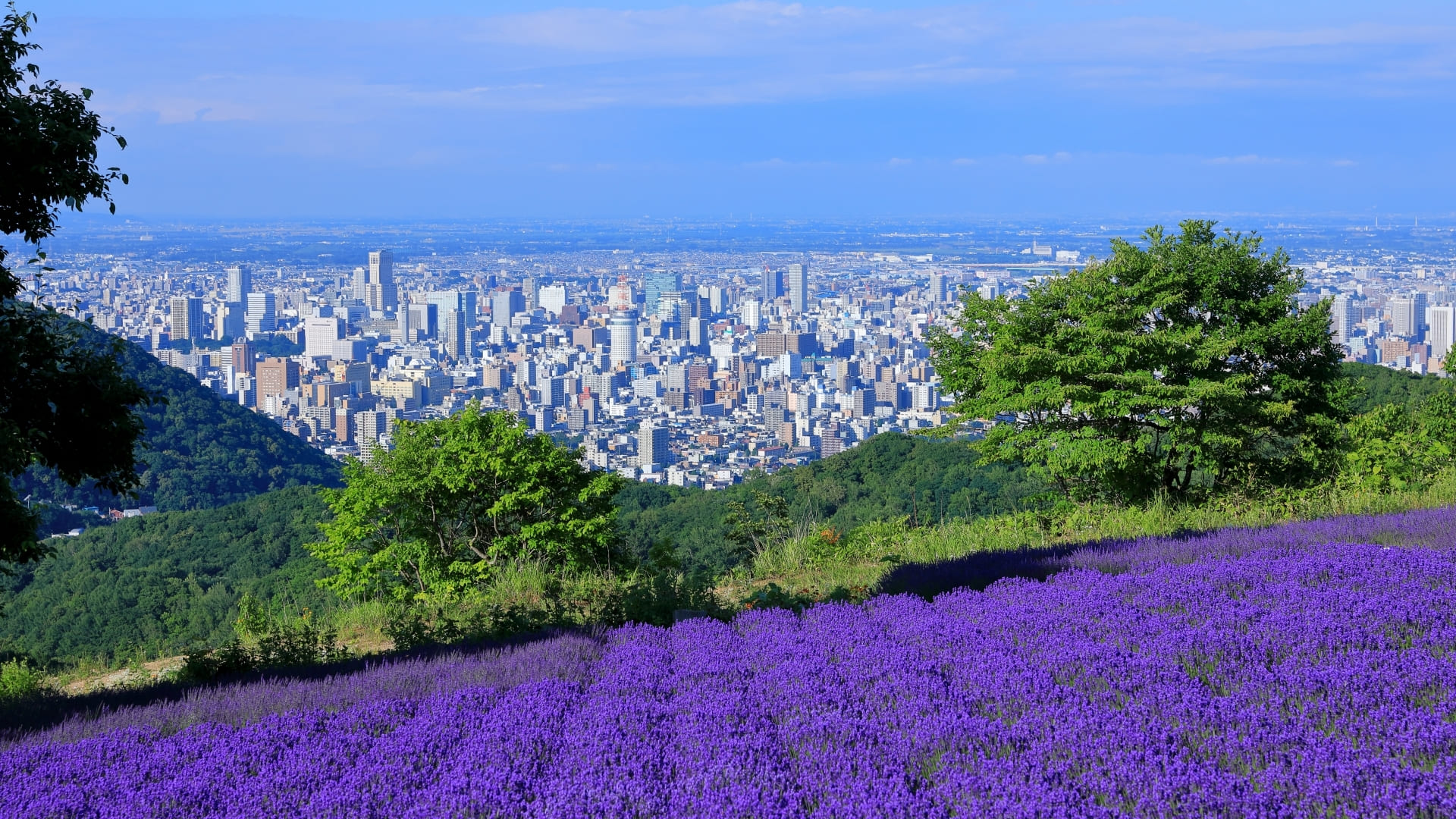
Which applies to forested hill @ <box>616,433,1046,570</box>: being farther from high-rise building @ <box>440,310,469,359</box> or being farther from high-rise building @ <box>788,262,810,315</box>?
high-rise building @ <box>788,262,810,315</box>

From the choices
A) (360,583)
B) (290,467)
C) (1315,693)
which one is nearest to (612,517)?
(360,583)

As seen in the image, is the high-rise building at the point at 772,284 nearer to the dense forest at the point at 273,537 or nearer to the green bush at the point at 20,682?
the dense forest at the point at 273,537

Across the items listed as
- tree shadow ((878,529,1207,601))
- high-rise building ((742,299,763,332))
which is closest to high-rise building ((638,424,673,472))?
tree shadow ((878,529,1207,601))

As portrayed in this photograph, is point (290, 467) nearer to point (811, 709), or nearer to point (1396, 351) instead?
point (811, 709)

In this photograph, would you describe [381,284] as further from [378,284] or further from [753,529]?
[753,529]

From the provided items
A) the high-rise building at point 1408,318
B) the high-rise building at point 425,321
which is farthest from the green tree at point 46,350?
the high-rise building at point 425,321
